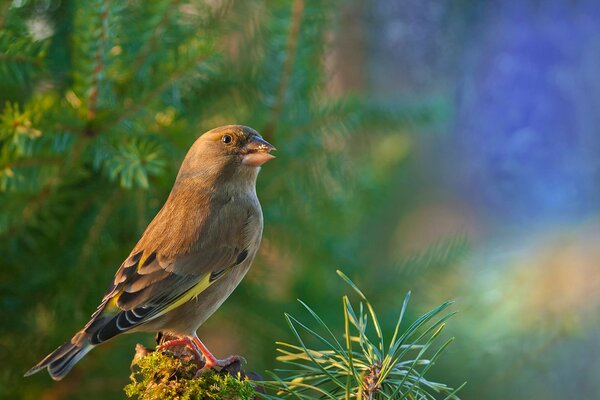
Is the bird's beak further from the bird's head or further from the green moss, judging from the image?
the green moss

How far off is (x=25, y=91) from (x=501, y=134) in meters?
2.73

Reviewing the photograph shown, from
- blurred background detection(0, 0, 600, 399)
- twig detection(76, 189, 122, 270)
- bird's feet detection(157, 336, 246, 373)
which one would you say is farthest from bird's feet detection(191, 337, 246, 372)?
twig detection(76, 189, 122, 270)

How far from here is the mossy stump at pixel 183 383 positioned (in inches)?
36.0

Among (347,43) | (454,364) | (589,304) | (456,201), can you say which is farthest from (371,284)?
(456,201)

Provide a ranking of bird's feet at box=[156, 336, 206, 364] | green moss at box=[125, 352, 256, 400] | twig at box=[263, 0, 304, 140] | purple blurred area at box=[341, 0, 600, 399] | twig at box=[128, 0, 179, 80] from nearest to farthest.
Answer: green moss at box=[125, 352, 256, 400] → bird's feet at box=[156, 336, 206, 364] → twig at box=[128, 0, 179, 80] → twig at box=[263, 0, 304, 140] → purple blurred area at box=[341, 0, 600, 399]

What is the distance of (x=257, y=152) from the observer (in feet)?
5.08

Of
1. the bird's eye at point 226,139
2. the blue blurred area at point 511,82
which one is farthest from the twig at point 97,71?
the blue blurred area at point 511,82

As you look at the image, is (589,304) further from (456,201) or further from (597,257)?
(456,201)

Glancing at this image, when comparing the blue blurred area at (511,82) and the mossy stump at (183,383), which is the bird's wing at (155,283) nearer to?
the mossy stump at (183,383)

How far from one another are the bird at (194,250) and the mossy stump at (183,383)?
0.21 m

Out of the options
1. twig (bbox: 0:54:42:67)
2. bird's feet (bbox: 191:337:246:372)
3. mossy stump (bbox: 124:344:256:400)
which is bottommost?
bird's feet (bbox: 191:337:246:372)

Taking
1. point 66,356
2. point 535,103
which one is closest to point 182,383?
point 66,356

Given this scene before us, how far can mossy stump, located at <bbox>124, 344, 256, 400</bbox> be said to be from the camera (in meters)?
0.92

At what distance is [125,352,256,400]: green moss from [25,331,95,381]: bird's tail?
169 mm
